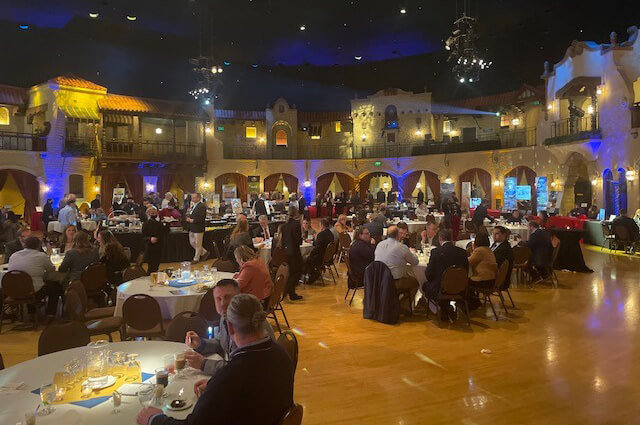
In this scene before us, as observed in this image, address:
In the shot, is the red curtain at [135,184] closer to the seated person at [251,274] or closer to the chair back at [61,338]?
the seated person at [251,274]

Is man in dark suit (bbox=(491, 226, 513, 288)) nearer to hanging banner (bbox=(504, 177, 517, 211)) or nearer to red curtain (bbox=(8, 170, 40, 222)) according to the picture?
hanging banner (bbox=(504, 177, 517, 211))

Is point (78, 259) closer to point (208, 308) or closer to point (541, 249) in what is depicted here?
point (208, 308)

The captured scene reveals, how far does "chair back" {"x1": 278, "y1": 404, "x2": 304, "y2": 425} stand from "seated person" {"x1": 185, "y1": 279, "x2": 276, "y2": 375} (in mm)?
619

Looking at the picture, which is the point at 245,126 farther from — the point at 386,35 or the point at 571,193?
the point at 571,193

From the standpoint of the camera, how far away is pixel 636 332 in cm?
628

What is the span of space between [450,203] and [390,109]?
44.6 ft

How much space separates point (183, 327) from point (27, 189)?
20.4 meters

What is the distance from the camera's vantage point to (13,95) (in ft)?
68.7

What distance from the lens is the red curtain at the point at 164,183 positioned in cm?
2436

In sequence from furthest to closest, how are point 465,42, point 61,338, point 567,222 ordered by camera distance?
point 567,222 → point 465,42 → point 61,338

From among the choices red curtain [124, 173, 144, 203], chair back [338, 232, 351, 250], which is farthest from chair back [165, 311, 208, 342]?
red curtain [124, 173, 144, 203]

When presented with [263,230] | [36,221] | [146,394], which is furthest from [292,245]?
[36,221]

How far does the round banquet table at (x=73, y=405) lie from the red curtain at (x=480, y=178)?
22.2m

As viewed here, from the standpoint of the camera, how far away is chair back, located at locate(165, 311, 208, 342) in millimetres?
3818
